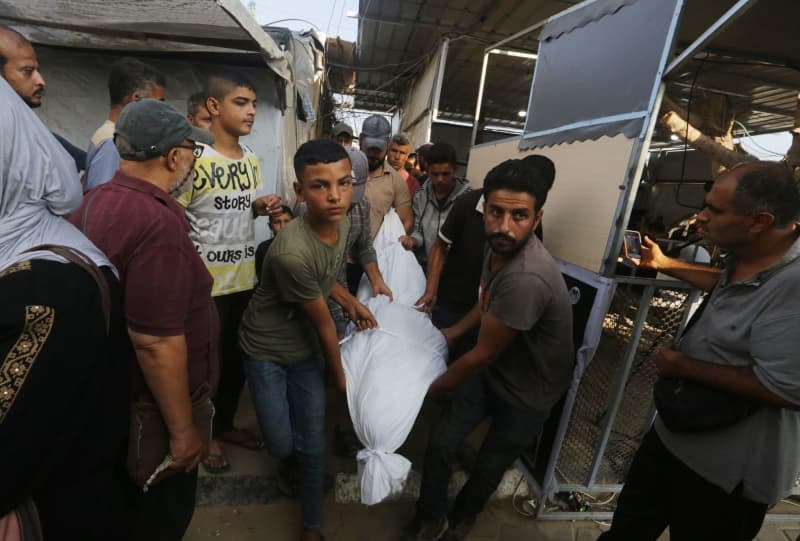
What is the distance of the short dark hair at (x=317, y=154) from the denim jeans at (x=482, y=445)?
1.30 metres

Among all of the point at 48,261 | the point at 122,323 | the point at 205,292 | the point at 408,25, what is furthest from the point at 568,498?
the point at 408,25

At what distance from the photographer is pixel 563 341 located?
174cm

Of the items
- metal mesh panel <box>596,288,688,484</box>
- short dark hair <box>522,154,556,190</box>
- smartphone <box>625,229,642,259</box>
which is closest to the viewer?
short dark hair <box>522,154,556,190</box>

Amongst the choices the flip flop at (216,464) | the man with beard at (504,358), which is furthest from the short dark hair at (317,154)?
the flip flop at (216,464)

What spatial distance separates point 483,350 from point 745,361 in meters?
0.92

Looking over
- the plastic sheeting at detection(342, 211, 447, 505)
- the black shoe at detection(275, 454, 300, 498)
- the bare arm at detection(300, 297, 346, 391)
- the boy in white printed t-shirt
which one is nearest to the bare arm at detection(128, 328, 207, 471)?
the bare arm at detection(300, 297, 346, 391)

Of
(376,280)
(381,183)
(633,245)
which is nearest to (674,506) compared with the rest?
(633,245)

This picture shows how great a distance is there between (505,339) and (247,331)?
1.22 m

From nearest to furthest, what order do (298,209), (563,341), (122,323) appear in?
(122,323) → (563,341) → (298,209)

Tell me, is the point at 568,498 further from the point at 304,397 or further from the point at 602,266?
the point at 304,397

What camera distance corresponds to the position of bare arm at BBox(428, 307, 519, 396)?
1.56 metres

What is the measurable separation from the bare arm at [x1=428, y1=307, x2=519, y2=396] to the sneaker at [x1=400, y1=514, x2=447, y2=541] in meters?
0.79

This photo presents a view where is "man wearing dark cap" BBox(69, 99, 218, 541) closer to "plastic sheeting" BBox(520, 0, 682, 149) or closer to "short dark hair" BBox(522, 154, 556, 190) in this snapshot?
"short dark hair" BBox(522, 154, 556, 190)

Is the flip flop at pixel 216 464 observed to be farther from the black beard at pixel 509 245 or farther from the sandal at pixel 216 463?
the black beard at pixel 509 245
